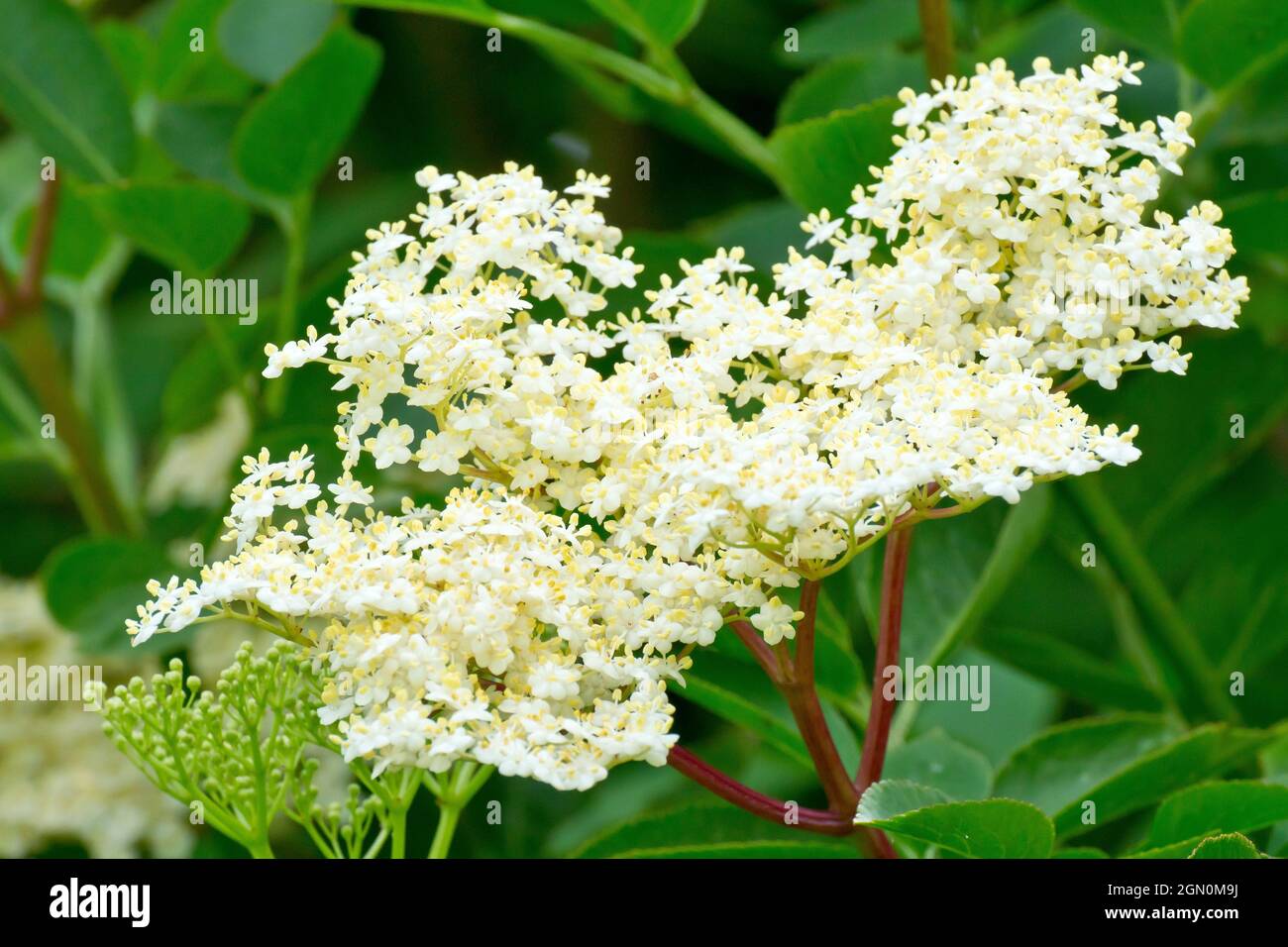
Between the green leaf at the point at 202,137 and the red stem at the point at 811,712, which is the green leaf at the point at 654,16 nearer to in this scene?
the green leaf at the point at 202,137

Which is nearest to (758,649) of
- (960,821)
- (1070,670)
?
(960,821)

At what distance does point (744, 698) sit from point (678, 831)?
0.39 ft

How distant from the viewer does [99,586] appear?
1.42 metres

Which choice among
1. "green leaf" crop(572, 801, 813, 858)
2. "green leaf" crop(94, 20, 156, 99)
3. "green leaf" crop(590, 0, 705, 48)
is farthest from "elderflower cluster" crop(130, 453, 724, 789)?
"green leaf" crop(94, 20, 156, 99)

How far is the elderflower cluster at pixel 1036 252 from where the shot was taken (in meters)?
0.92

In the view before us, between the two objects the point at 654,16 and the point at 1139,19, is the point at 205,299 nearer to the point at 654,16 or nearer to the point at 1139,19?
the point at 654,16

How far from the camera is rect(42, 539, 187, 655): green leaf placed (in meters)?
1.40

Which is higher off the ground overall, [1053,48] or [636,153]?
[636,153]

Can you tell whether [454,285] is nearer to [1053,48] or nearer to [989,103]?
[989,103]

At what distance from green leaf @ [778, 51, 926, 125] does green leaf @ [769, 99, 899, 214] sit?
238 mm

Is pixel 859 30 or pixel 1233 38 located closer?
pixel 1233 38

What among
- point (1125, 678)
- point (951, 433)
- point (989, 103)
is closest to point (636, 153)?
point (1125, 678)

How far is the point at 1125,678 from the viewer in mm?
1485

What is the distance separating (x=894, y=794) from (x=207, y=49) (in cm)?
124
